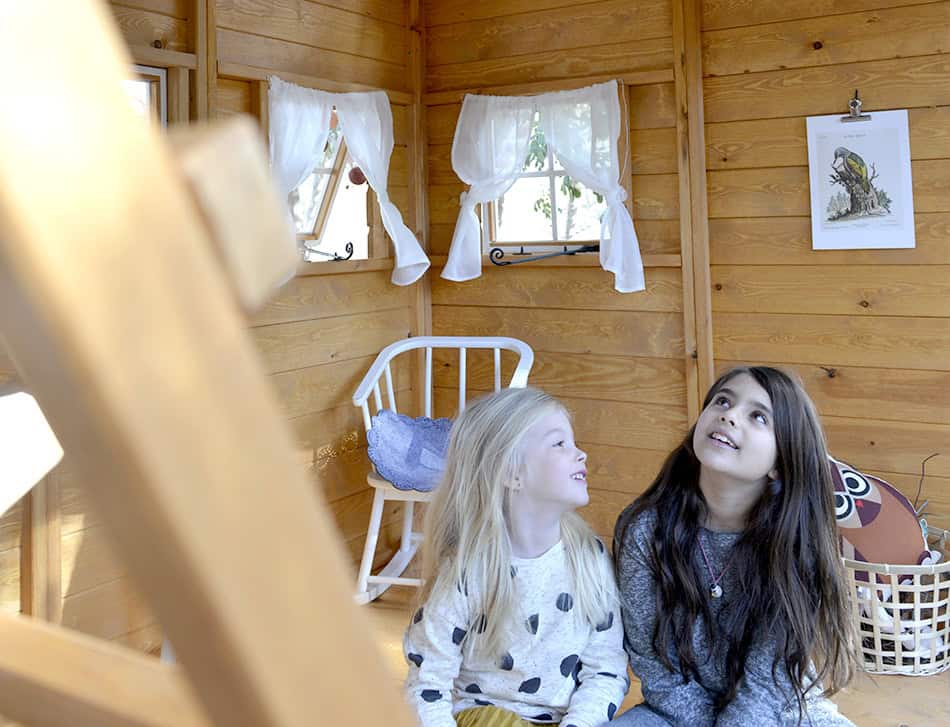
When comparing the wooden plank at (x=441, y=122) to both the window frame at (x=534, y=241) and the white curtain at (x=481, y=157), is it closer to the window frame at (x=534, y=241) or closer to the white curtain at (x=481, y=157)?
the white curtain at (x=481, y=157)

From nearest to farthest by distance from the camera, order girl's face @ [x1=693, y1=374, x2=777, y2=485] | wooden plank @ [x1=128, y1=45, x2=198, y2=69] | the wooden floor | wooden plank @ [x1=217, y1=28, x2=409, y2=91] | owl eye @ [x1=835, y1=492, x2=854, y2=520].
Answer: girl's face @ [x1=693, y1=374, x2=777, y2=485] < the wooden floor < owl eye @ [x1=835, y1=492, x2=854, y2=520] < wooden plank @ [x1=128, y1=45, x2=198, y2=69] < wooden plank @ [x1=217, y1=28, x2=409, y2=91]

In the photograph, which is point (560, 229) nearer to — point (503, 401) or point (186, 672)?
point (503, 401)

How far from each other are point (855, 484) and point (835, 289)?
81 centimetres

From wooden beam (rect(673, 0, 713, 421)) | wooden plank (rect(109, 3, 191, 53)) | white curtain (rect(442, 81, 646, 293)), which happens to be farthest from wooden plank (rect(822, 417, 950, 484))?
wooden plank (rect(109, 3, 191, 53))

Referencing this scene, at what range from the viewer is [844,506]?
9.57ft

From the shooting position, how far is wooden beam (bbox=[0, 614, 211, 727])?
0.48 meters

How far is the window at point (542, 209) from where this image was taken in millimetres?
3979

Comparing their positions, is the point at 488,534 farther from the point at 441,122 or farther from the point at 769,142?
the point at 441,122

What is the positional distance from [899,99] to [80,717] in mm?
3376

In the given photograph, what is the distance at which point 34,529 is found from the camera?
2.84 metres

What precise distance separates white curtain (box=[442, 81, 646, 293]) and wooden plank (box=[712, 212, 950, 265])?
324 mm

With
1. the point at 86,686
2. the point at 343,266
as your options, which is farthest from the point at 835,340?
the point at 86,686

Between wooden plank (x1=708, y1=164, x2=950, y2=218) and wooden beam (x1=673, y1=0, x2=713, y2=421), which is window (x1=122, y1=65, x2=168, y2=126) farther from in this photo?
wooden plank (x1=708, y1=164, x2=950, y2=218)

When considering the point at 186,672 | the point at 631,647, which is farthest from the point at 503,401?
the point at 186,672
